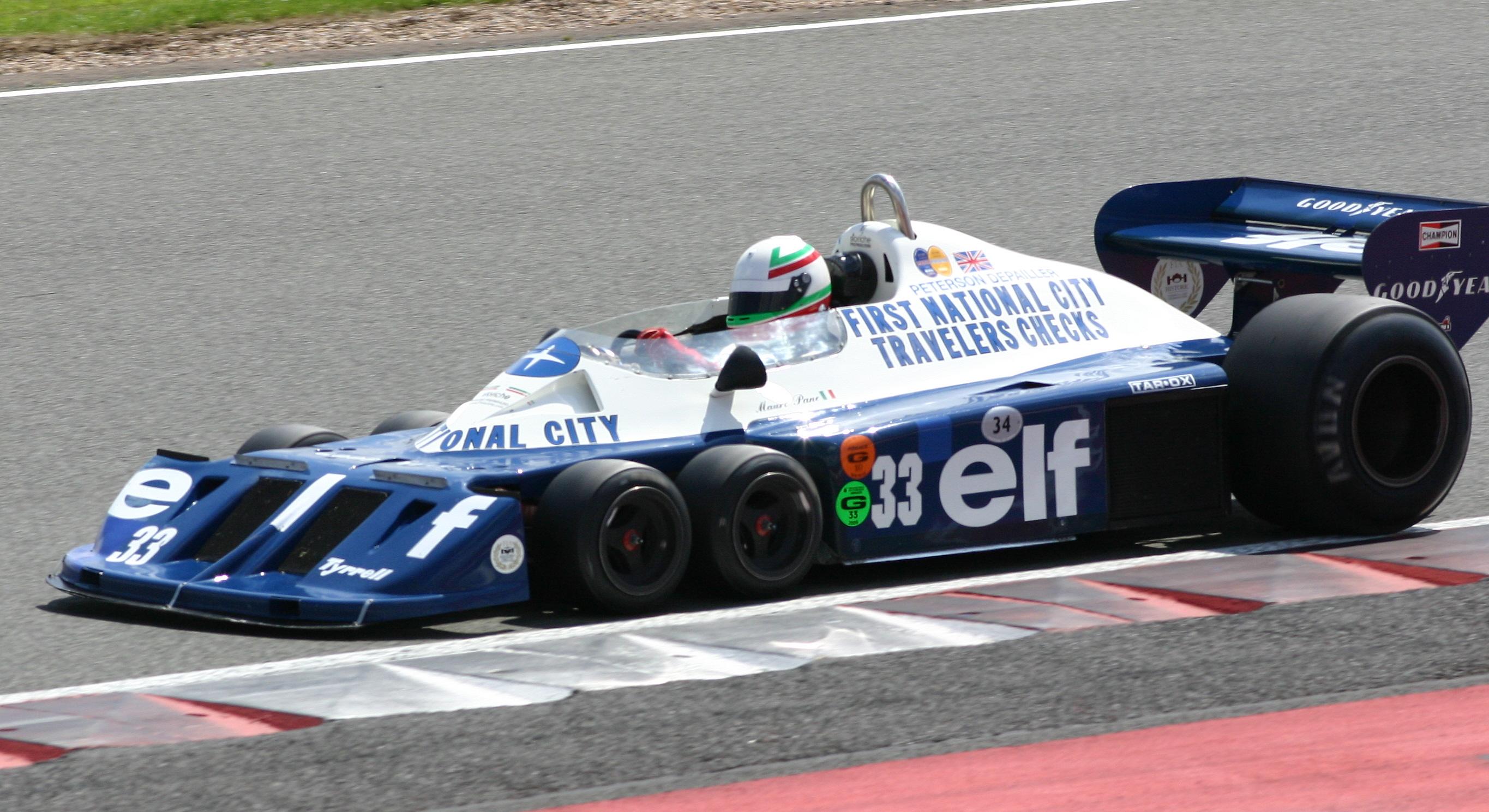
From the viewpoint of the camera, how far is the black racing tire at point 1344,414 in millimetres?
6984

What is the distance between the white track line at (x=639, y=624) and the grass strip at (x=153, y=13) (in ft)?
28.2

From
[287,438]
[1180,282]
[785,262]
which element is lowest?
[287,438]

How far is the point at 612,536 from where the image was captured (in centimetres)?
620

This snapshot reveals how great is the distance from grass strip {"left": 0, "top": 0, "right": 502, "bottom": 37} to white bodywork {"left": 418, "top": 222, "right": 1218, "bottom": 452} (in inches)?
293

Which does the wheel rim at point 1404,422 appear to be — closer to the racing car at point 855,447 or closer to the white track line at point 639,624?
the racing car at point 855,447

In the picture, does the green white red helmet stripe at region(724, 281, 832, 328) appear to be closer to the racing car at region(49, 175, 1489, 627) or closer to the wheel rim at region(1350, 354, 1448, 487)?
the racing car at region(49, 175, 1489, 627)

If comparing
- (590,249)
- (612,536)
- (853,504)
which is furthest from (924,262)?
(590,249)

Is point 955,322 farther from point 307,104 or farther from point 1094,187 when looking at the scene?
point 307,104

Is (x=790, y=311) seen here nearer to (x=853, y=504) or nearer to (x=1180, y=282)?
(x=853, y=504)

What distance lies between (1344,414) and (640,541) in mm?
2459

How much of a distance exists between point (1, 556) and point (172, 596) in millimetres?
1395

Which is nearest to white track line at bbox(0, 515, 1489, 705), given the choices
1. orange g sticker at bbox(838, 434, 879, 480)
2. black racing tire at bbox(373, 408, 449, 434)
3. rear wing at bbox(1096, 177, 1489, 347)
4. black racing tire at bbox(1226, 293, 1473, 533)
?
black racing tire at bbox(1226, 293, 1473, 533)

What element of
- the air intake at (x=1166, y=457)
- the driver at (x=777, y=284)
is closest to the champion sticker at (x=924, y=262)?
the driver at (x=777, y=284)

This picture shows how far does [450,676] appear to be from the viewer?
5.61 m
